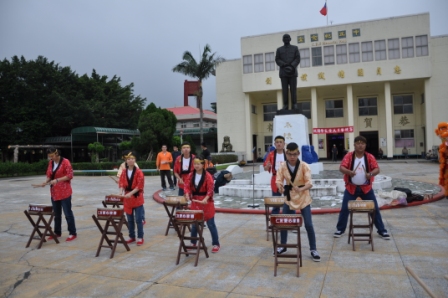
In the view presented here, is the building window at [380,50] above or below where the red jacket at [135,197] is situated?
above

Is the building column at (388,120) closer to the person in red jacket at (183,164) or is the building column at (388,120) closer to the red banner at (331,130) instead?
the red banner at (331,130)

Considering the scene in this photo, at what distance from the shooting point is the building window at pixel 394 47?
31.1 m

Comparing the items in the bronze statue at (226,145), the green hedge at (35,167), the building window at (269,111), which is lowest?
the green hedge at (35,167)

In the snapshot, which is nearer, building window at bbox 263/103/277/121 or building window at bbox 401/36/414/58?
building window at bbox 401/36/414/58

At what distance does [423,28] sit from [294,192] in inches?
1271

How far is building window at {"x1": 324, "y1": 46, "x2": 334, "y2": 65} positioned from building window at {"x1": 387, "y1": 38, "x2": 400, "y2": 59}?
Answer: 4857 millimetres

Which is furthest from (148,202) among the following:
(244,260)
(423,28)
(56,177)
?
(423,28)

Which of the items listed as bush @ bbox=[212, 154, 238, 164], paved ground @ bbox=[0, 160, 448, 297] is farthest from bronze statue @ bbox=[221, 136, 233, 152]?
paved ground @ bbox=[0, 160, 448, 297]

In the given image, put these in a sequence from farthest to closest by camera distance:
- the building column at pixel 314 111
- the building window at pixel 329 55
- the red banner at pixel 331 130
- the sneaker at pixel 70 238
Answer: the building column at pixel 314 111
the red banner at pixel 331 130
the building window at pixel 329 55
the sneaker at pixel 70 238

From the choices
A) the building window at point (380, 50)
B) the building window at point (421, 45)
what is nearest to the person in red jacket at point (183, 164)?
the building window at point (380, 50)

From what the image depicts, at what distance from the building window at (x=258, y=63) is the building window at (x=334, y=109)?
8182 millimetres

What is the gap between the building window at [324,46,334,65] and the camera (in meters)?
32.7

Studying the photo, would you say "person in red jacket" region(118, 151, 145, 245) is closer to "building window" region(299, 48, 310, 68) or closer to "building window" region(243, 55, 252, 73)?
"building window" region(299, 48, 310, 68)

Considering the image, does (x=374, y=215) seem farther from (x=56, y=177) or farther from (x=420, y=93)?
(x=420, y=93)
